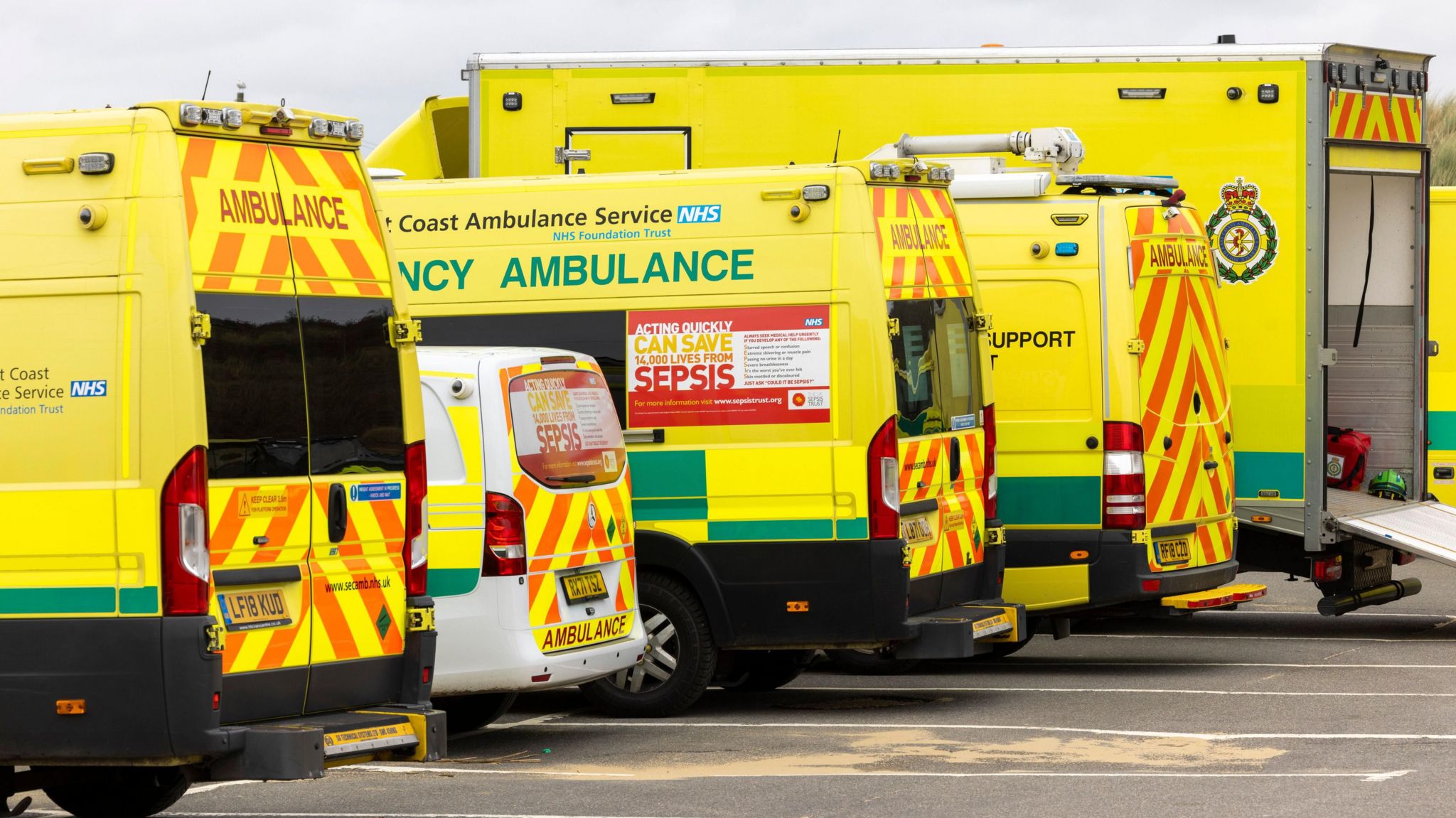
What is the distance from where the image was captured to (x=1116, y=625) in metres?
15.5

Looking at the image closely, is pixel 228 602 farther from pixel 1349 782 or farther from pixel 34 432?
pixel 1349 782

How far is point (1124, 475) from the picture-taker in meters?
12.0

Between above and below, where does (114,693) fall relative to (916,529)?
below

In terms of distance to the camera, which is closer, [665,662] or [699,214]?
[699,214]

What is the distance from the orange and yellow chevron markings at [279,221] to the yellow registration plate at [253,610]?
3.17 ft

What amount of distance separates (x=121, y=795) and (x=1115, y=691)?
18.7ft

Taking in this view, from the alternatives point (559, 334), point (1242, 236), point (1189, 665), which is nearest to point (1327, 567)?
point (1189, 665)

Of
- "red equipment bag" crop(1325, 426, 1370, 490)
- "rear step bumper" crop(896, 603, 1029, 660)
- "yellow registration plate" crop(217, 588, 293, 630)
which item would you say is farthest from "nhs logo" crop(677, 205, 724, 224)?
"red equipment bag" crop(1325, 426, 1370, 490)

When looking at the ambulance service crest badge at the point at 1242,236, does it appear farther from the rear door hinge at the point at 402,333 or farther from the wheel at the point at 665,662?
the rear door hinge at the point at 402,333

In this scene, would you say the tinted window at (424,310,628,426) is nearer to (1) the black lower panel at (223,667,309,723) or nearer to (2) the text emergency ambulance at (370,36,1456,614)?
(2) the text emergency ambulance at (370,36,1456,614)

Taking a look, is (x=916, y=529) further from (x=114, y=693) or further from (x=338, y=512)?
(x=114, y=693)

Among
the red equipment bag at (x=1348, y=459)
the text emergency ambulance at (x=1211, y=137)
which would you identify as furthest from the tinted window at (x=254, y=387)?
the red equipment bag at (x=1348, y=459)

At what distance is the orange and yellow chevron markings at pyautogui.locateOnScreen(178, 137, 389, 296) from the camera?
270 inches

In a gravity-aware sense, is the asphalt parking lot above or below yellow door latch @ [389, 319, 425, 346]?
below
